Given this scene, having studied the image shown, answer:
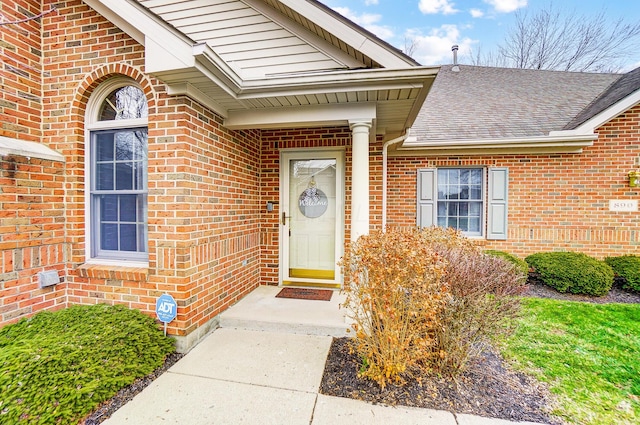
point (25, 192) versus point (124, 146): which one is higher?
point (124, 146)

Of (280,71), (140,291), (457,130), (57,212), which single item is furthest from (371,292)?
(457,130)

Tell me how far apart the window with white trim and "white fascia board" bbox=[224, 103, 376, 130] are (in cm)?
320

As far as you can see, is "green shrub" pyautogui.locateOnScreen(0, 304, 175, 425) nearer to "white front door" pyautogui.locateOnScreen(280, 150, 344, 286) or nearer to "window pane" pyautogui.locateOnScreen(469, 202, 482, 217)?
"white front door" pyautogui.locateOnScreen(280, 150, 344, 286)

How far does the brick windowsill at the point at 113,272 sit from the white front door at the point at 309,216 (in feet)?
7.45

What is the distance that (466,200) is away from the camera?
624 centimetres

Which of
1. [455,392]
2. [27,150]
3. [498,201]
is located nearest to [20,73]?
[27,150]

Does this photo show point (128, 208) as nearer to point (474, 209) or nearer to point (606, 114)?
point (474, 209)

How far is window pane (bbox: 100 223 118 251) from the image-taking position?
11.2 ft

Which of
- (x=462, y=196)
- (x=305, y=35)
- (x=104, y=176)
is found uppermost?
(x=305, y=35)

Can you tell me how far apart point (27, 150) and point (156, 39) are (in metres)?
1.80

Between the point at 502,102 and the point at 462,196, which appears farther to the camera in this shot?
the point at 502,102

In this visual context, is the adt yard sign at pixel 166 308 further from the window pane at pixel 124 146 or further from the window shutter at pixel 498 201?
the window shutter at pixel 498 201

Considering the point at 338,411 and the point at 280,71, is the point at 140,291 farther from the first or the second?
the point at 280,71

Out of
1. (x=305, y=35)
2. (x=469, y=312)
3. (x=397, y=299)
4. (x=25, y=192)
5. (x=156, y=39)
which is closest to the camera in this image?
(x=397, y=299)
